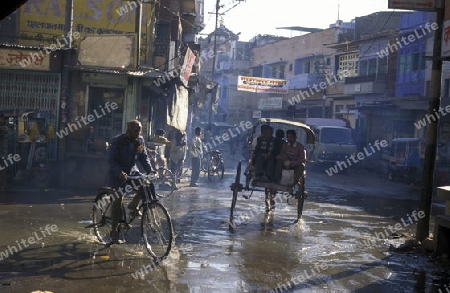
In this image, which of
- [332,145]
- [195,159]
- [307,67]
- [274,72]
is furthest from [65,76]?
[274,72]

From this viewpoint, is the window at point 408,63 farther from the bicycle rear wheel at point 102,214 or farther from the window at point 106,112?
the bicycle rear wheel at point 102,214

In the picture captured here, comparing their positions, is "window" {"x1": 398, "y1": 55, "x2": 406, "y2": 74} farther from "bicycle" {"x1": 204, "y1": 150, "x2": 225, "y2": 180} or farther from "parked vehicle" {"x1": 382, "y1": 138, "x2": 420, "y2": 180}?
"bicycle" {"x1": 204, "y1": 150, "x2": 225, "y2": 180}

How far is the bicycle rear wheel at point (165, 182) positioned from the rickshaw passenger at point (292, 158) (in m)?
4.65

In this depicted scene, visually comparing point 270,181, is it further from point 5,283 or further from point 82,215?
point 5,283

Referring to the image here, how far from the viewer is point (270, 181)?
10633mm

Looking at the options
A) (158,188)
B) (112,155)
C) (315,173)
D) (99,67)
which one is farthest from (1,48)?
(315,173)

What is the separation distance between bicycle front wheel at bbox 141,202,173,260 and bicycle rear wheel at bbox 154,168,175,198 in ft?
23.4

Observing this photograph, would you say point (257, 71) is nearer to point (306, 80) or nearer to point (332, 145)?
point (306, 80)

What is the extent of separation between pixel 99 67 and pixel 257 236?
7.72m

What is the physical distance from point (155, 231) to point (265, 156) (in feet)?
13.5

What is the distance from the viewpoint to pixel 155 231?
7.20 meters

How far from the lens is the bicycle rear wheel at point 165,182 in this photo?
48.4 feet

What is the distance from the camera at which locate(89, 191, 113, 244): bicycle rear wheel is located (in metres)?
7.79

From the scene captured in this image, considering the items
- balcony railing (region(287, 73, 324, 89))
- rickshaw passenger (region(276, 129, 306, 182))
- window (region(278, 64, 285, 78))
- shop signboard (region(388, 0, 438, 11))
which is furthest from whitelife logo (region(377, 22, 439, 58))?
shop signboard (region(388, 0, 438, 11))
